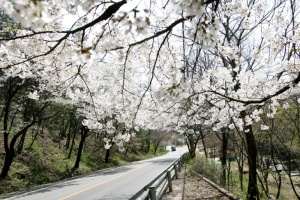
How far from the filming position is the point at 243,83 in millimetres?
9016

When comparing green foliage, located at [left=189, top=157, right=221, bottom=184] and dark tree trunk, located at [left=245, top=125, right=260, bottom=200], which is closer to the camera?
dark tree trunk, located at [left=245, top=125, right=260, bottom=200]

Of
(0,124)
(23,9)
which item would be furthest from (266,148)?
(0,124)

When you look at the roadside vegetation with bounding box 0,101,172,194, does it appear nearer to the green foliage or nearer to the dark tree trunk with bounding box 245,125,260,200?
the green foliage

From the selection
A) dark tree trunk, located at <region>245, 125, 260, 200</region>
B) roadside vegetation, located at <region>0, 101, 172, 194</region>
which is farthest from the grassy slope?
dark tree trunk, located at <region>245, 125, 260, 200</region>

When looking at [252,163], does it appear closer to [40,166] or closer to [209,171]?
[209,171]

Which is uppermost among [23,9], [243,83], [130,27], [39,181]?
[243,83]

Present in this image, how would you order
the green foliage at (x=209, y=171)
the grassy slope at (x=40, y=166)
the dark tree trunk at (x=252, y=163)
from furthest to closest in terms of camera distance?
the green foliage at (x=209, y=171) < the grassy slope at (x=40, y=166) < the dark tree trunk at (x=252, y=163)

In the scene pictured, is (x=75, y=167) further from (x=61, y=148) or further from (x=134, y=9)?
(x=134, y=9)

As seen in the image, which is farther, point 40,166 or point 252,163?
point 40,166

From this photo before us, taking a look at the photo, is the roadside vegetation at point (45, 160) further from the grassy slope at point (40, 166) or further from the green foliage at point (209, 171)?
the green foliage at point (209, 171)

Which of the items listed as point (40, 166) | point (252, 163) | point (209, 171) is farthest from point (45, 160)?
point (252, 163)

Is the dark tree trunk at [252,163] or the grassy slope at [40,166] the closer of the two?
the dark tree trunk at [252,163]

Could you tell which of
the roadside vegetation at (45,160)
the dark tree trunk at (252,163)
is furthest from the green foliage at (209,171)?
the roadside vegetation at (45,160)

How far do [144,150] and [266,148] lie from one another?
1399 inches
